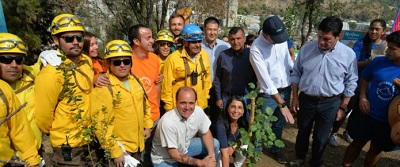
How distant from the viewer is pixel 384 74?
341 centimetres

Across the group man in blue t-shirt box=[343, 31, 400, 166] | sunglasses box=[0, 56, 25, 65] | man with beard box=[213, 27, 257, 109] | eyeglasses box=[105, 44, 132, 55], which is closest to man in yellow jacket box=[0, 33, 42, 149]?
sunglasses box=[0, 56, 25, 65]

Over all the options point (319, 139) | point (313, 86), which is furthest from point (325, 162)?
point (313, 86)

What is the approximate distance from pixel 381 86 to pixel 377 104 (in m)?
0.23

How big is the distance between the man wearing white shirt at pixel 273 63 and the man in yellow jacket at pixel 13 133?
2678 millimetres

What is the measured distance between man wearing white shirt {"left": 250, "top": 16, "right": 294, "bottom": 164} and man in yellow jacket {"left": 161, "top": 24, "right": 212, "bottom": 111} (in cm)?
71

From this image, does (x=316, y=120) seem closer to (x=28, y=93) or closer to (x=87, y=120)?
(x=87, y=120)

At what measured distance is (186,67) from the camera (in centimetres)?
388

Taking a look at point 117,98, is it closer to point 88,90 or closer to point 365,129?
point 88,90

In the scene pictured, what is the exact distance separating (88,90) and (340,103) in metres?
3.18

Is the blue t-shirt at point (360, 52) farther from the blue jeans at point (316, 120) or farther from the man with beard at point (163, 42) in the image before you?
the man with beard at point (163, 42)

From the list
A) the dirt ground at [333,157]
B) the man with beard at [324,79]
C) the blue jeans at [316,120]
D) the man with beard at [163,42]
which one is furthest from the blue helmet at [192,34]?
the dirt ground at [333,157]

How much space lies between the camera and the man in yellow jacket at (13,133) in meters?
2.22

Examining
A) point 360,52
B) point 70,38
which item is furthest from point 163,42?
point 360,52

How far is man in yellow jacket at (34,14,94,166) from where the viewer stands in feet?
8.25
